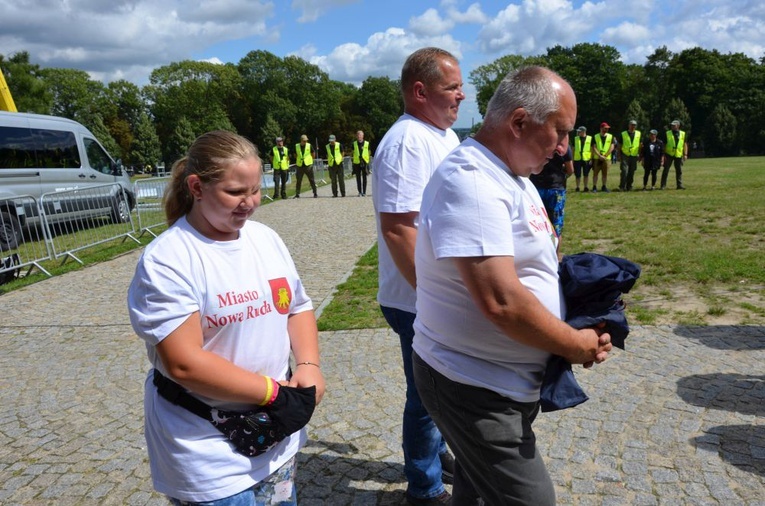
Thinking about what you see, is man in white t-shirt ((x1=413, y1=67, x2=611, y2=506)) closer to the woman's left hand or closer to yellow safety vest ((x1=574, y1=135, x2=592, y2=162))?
the woman's left hand

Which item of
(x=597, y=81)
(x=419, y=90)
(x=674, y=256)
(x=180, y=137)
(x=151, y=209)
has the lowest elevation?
(x=674, y=256)

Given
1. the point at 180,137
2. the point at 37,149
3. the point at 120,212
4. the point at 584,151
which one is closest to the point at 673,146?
the point at 584,151

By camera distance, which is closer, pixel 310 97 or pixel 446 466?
pixel 446 466

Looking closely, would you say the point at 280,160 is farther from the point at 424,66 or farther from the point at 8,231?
the point at 424,66

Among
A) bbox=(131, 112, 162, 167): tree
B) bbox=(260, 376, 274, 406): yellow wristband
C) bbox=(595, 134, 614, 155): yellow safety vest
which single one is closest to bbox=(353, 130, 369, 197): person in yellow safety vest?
bbox=(595, 134, 614, 155): yellow safety vest

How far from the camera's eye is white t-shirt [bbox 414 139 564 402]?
1.67 meters

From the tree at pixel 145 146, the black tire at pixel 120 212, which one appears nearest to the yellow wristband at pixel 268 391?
the black tire at pixel 120 212

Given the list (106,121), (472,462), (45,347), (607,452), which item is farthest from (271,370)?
(106,121)

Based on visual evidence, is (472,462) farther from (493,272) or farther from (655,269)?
(655,269)

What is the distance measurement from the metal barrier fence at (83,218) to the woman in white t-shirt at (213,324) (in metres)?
9.17

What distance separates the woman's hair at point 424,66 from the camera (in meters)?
2.68

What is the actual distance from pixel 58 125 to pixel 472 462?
14415mm

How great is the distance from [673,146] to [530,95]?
1721 centimetres

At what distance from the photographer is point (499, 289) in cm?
165
